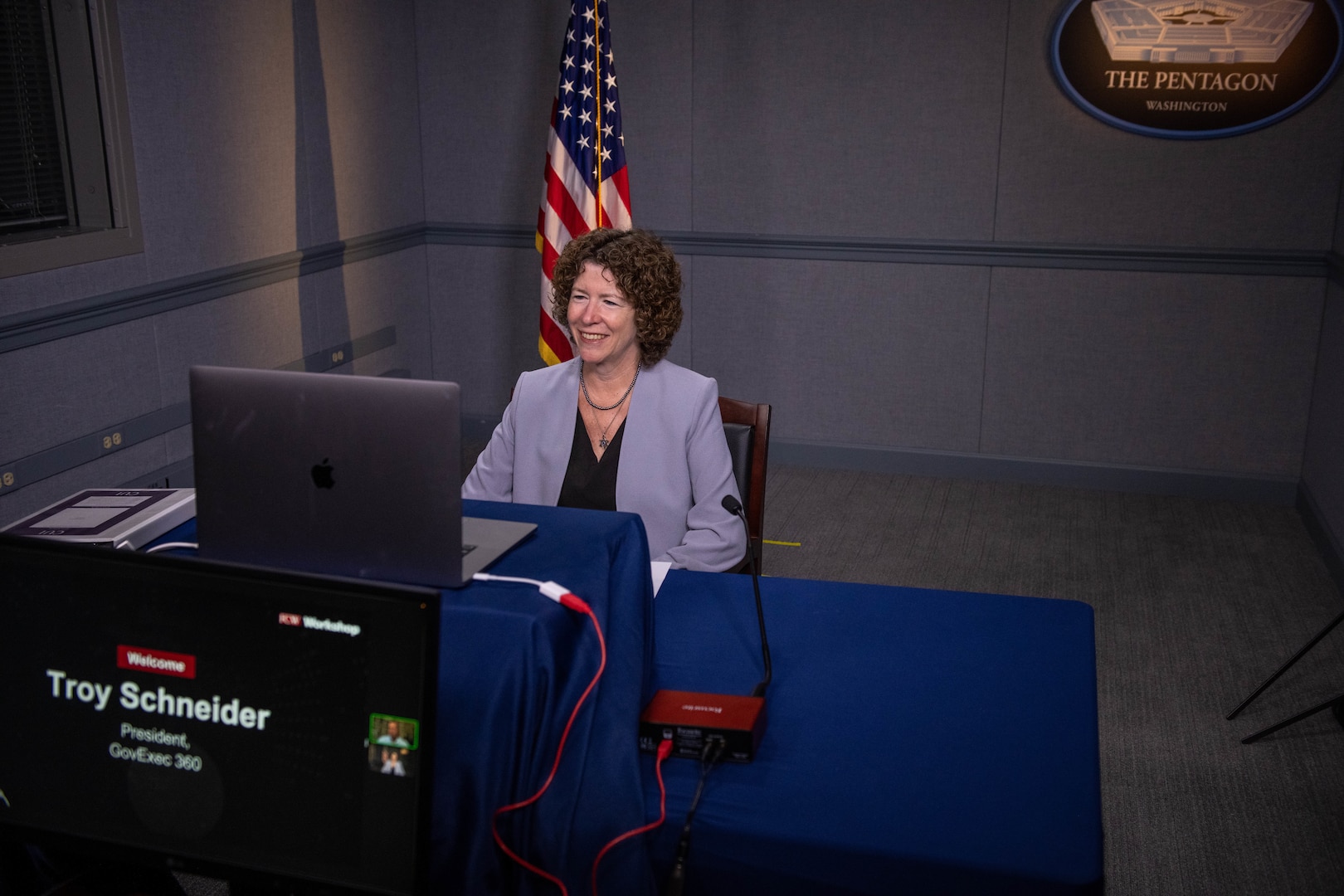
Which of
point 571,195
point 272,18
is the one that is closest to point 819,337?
point 571,195

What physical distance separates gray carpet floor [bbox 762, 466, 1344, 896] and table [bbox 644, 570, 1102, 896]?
0.92 meters

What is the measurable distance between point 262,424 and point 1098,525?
11.5 ft

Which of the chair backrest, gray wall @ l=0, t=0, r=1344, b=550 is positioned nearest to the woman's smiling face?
the chair backrest

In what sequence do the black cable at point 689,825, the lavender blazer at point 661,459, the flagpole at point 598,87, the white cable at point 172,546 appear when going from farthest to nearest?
the flagpole at point 598,87
the lavender blazer at point 661,459
the white cable at point 172,546
the black cable at point 689,825

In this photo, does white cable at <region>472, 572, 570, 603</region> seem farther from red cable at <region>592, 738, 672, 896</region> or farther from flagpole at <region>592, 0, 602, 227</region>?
flagpole at <region>592, 0, 602, 227</region>

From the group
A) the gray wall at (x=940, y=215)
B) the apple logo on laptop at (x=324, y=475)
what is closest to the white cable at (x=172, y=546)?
the apple logo on laptop at (x=324, y=475)

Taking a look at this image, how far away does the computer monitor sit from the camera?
3.31ft

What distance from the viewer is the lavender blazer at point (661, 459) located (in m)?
2.27

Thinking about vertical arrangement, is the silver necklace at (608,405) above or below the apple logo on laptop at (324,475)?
below

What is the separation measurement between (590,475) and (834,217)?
260cm

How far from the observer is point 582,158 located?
162 inches

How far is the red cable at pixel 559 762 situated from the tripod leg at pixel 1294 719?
2032mm

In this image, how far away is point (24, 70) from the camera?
10.3ft

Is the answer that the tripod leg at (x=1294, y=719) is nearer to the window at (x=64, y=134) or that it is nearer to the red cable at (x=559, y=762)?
the red cable at (x=559, y=762)
